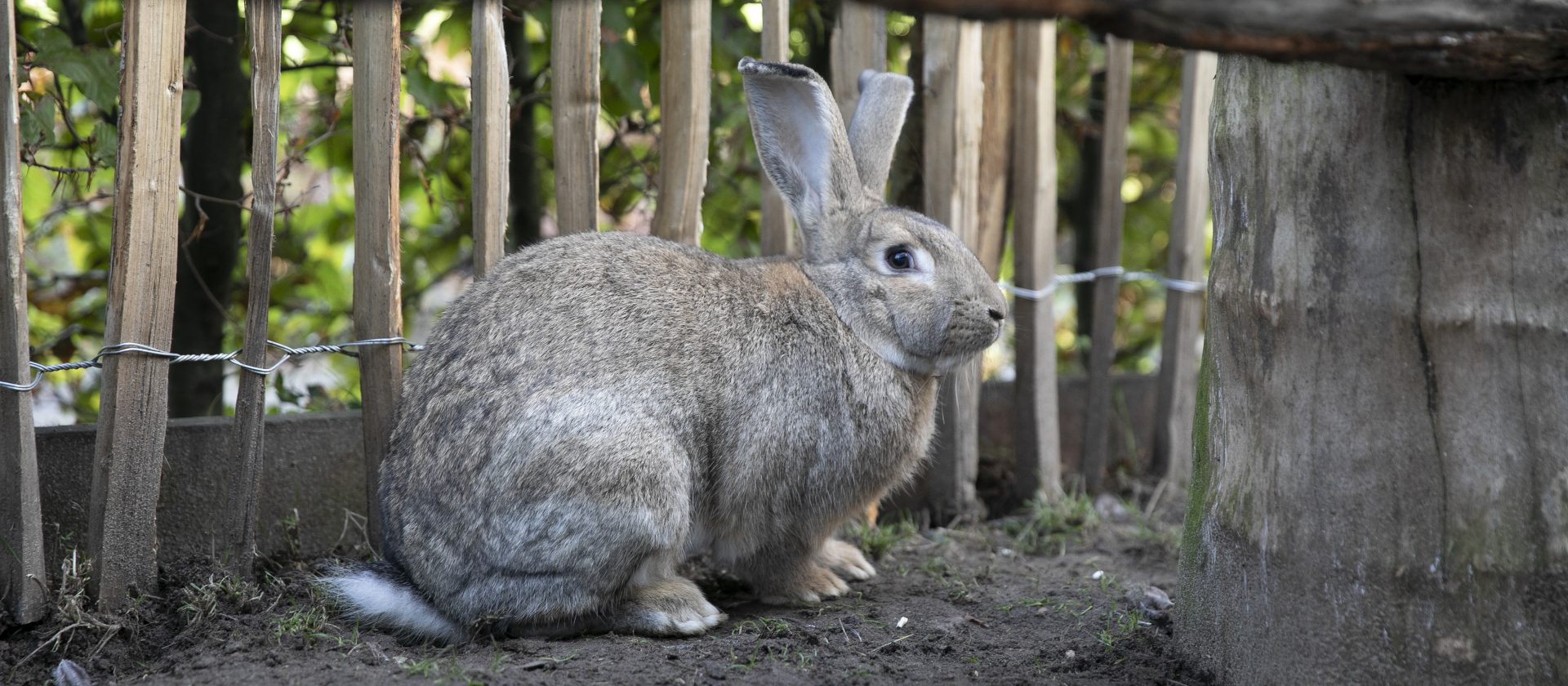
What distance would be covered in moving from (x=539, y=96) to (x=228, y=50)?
3.54 feet

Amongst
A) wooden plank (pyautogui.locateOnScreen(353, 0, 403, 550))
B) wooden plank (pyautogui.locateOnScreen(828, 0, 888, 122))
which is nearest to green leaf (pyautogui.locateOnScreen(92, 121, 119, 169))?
wooden plank (pyautogui.locateOnScreen(353, 0, 403, 550))

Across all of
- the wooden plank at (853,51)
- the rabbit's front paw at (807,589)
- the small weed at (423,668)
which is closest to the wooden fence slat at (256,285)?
the small weed at (423,668)

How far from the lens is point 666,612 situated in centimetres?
331

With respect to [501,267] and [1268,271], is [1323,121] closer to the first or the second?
[1268,271]

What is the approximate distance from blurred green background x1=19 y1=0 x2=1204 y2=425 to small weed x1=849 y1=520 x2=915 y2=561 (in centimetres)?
133

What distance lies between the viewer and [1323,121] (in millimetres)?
2477

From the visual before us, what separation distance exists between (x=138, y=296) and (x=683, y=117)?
1642 millimetres

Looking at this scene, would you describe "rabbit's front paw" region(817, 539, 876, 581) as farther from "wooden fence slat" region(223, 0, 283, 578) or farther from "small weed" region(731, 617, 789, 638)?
"wooden fence slat" region(223, 0, 283, 578)

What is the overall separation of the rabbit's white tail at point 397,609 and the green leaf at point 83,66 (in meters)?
1.52

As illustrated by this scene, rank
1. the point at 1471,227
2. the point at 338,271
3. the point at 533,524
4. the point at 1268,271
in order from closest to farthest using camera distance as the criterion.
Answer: the point at 1471,227, the point at 1268,271, the point at 533,524, the point at 338,271

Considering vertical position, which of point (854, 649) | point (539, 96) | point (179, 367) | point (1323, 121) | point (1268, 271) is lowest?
point (854, 649)

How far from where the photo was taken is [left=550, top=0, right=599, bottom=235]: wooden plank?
145 inches

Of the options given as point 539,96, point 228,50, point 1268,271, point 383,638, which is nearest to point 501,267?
point 383,638

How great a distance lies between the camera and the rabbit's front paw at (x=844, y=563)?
388 centimetres
